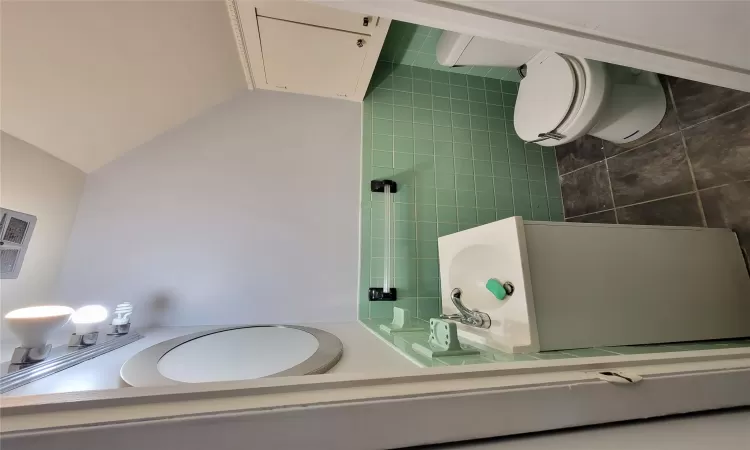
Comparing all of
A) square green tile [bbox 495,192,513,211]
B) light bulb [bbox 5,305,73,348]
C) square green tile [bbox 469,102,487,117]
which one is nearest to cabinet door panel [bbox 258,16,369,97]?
square green tile [bbox 469,102,487,117]

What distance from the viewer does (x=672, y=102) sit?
1222 millimetres

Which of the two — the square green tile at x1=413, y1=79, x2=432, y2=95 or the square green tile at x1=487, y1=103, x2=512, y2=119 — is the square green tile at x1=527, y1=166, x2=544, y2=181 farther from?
the square green tile at x1=413, y1=79, x2=432, y2=95

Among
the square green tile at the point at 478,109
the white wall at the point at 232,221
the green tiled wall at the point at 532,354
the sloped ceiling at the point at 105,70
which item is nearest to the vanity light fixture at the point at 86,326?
the white wall at the point at 232,221

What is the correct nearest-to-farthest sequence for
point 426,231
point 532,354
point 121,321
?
point 532,354, point 121,321, point 426,231

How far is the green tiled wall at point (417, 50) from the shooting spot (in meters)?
1.41

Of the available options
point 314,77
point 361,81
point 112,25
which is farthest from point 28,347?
point 361,81

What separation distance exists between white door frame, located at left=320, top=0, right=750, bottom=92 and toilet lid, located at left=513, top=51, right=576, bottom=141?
18.4 inches

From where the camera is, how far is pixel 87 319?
0.79 meters

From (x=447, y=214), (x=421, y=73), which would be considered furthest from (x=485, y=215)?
(x=421, y=73)

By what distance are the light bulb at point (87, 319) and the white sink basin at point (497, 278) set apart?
1057mm

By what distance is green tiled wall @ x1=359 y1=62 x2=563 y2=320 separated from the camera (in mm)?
1391

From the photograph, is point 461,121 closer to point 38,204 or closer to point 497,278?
point 497,278

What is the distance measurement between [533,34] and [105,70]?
3.63ft

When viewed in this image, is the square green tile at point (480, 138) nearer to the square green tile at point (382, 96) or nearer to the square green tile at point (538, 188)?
the square green tile at point (538, 188)
